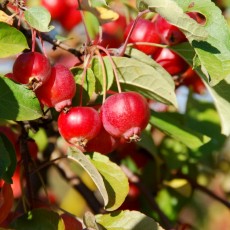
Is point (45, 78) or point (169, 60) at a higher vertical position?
point (45, 78)

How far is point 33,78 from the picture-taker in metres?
0.78

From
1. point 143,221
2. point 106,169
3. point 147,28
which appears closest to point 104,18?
point 147,28

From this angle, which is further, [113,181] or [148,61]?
[148,61]

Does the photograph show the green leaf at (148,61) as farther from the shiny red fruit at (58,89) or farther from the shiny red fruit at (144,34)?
the shiny red fruit at (58,89)

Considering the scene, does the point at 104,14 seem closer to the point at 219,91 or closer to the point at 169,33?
the point at 169,33

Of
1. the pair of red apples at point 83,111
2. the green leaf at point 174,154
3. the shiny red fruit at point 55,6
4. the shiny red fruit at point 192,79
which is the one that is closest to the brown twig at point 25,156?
the pair of red apples at point 83,111

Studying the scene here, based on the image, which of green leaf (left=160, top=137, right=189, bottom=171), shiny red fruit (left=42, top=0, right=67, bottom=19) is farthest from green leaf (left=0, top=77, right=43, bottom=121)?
shiny red fruit (left=42, top=0, right=67, bottom=19)

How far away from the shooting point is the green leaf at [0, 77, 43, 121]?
77 centimetres

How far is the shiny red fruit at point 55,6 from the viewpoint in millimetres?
1682

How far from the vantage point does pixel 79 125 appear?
0.83 metres

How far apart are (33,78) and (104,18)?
1.42 ft

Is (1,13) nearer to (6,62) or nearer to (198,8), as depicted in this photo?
(198,8)

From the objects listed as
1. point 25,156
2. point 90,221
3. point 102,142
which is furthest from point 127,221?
point 25,156

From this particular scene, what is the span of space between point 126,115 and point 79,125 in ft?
0.37
